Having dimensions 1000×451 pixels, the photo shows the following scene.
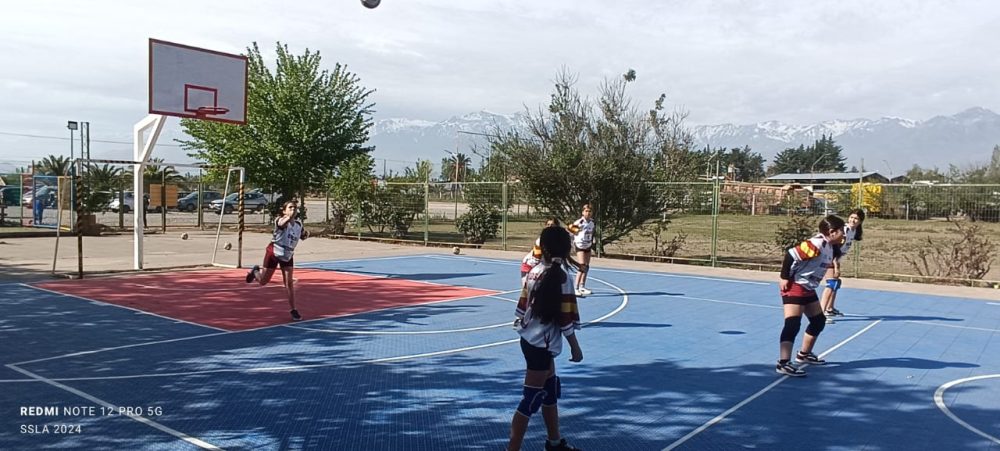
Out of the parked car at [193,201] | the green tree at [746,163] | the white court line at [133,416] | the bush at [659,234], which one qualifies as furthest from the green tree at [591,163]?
the green tree at [746,163]

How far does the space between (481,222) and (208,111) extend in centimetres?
1054

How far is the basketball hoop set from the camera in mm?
16750

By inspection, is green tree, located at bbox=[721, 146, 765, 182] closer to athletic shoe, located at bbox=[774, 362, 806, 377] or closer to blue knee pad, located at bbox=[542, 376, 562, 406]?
athletic shoe, located at bbox=[774, 362, 806, 377]

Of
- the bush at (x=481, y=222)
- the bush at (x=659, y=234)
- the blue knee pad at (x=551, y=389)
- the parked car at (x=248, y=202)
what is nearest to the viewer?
the blue knee pad at (x=551, y=389)

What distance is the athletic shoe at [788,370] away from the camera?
772 centimetres

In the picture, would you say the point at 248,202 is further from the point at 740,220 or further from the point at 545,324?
the point at 545,324

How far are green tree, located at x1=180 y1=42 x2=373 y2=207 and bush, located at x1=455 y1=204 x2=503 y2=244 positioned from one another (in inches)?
307

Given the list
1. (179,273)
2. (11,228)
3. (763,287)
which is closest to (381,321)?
(179,273)

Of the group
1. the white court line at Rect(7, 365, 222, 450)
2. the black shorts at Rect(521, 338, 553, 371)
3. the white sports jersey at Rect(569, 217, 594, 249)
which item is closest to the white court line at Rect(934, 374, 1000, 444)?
the black shorts at Rect(521, 338, 553, 371)

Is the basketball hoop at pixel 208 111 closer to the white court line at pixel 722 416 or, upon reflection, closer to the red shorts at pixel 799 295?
the red shorts at pixel 799 295

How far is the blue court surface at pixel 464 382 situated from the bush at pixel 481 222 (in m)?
13.0

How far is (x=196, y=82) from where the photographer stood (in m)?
16.8

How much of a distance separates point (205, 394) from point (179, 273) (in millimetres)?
10421

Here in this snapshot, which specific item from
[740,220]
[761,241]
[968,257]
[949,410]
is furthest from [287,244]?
[761,241]
